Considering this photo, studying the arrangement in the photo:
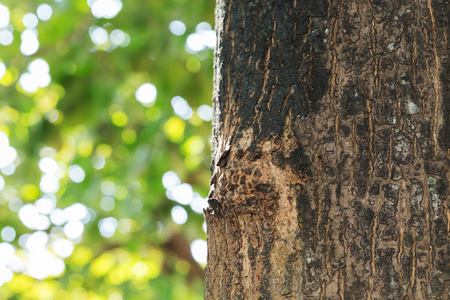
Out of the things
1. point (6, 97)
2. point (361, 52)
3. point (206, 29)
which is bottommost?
point (361, 52)

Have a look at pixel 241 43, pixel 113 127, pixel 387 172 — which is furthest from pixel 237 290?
pixel 113 127

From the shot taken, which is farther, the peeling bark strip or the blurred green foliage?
the blurred green foliage

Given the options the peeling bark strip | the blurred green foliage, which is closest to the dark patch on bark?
the peeling bark strip

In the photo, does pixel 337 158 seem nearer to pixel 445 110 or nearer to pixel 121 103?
pixel 445 110

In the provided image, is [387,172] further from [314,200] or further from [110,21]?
[110,21]

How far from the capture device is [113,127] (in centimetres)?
325

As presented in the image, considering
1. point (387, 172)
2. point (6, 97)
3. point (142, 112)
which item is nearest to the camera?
point (387, 172)

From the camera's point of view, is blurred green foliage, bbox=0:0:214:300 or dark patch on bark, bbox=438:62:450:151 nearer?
dark patch on bark, bbox=438:62:450:151

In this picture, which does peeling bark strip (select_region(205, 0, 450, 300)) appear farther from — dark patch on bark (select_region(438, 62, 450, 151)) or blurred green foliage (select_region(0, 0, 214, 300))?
blurred green foliage (select_region(0, 0, 214, 300))

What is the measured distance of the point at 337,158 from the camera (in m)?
0.79

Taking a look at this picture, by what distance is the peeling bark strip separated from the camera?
76cm

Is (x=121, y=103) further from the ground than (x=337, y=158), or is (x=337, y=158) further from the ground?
(x=121, y=103)

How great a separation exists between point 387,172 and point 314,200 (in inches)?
4.6

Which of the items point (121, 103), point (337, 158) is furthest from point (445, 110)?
point (121, 103)
